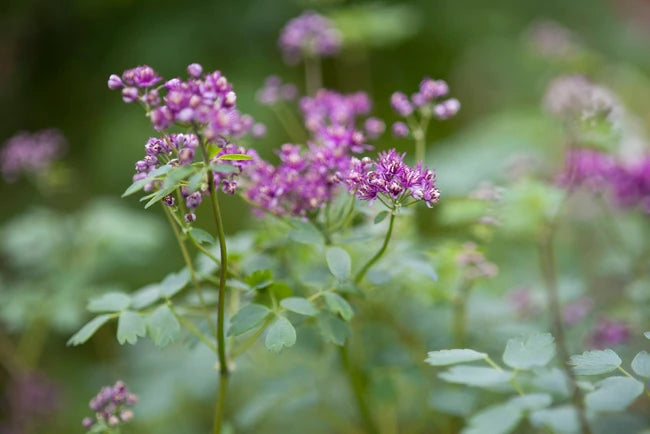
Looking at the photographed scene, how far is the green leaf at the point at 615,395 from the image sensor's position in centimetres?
76

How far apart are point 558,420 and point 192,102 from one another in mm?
675

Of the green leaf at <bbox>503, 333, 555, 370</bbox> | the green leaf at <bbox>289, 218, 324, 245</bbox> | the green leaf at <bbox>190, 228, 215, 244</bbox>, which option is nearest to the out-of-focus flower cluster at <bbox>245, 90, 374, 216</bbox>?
the green leaf at <bbox>289, 218, 324, 245</bbox>

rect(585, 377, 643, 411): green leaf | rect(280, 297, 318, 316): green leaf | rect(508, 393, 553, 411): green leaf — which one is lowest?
rect(508, 393, 553, 411): green leaf

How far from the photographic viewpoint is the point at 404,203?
3.17 ft

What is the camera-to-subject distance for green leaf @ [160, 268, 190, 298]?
1035mm

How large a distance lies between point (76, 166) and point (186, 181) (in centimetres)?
292

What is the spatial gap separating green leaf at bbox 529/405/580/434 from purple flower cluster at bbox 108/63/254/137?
0.60 m

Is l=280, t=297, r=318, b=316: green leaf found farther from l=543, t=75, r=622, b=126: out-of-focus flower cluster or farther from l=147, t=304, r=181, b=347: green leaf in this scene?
l=543, t=75, r=622, b=126: out-of-focus flower cluster

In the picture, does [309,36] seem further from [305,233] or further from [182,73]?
[182,73]

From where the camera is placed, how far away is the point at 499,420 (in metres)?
0.83

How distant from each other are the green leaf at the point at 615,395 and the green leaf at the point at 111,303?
0.76m

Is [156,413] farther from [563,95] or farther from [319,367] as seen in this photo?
[563,95]

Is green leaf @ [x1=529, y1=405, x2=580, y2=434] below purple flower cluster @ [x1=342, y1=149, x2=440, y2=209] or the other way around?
below

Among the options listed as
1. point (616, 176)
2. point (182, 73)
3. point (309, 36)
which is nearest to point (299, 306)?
point (309, 36)
